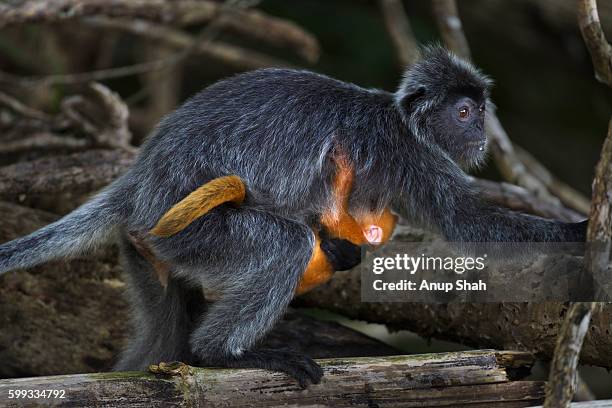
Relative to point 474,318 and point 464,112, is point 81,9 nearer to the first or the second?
point 464,112

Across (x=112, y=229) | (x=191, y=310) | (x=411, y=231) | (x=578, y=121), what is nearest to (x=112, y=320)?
(x=191, y=310)

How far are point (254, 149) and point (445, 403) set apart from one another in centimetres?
161

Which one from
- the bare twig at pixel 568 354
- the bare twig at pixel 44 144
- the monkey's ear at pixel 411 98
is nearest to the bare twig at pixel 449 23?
the monkey's ear at pixel 411 98

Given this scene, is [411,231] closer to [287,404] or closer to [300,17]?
[287,404]

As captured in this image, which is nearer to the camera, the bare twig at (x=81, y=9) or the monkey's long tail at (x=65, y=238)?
the monkey's long tail at (x=65, y=238)

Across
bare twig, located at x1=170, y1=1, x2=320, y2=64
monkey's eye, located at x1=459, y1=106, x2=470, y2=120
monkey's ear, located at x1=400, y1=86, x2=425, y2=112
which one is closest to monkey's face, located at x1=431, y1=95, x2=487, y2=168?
monkey's eye, located at x1=459, y1=106, x2=470, y2=120

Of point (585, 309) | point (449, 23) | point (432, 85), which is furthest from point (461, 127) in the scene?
point (449, 23)

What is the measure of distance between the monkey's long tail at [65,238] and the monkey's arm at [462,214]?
1.61 m

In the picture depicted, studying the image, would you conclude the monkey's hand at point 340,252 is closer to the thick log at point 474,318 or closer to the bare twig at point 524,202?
the thick log at point 474,318

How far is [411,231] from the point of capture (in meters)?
5.67

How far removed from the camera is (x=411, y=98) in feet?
16.1

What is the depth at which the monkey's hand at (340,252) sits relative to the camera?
4652 millimetres
